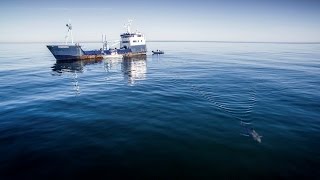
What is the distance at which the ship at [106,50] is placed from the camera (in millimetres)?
70875

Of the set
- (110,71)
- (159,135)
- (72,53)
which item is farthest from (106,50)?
(159,135)

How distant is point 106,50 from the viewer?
7994 cm

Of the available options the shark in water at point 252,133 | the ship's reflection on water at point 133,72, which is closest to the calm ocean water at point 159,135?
the shark in water at point 252,133

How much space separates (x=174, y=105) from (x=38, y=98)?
17.2m

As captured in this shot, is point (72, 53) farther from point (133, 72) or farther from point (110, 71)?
point (133, 72)

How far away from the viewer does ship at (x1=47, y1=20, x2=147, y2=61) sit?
7088 centimetres

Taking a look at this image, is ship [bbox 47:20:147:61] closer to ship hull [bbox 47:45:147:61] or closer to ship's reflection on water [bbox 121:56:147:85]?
ship hull [bbox 47:45:147:61]

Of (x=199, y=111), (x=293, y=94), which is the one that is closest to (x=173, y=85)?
(x=199, y=111)

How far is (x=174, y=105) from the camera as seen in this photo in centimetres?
2361

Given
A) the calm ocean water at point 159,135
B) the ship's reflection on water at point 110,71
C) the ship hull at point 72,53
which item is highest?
the ship hull at point 72,53

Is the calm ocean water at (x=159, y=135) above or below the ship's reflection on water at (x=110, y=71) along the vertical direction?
below

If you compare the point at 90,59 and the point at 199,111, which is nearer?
the point at 199,111

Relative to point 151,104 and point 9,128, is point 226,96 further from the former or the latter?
point 9,128

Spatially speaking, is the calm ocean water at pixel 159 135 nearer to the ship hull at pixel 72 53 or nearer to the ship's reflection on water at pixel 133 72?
the ship's reflection on water at pixel 133 72
